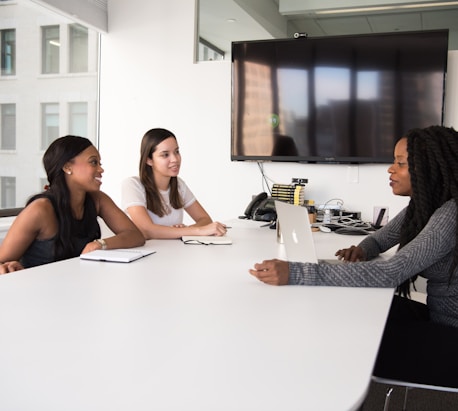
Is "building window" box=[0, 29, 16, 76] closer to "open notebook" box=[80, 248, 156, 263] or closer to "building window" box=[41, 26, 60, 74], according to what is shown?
"building window" box=[41, 26, 60, 74]

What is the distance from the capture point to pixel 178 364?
0.93 meters

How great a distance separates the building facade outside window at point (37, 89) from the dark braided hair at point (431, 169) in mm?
2900

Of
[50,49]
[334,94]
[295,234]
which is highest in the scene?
[50,49]

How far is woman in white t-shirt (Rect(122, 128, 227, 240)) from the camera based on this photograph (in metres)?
2.75

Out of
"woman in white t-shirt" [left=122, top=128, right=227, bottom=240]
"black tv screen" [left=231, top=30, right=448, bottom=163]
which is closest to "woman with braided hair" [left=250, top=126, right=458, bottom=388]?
"woman in white t-shirt" [left=122, top=128, right=227, bottom=240]

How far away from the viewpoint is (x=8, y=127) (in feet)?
12.3

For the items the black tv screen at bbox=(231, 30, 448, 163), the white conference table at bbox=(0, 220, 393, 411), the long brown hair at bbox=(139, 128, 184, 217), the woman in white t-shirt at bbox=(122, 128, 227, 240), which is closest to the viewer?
the white conference table at bbox=(0, 220, 393, 411)

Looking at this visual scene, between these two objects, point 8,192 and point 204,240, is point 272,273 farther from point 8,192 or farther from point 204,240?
point 8,192

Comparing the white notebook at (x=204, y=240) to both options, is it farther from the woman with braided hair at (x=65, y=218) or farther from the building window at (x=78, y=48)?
the building window at (x=78, y=48)

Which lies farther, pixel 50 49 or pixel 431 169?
pixel 50 49

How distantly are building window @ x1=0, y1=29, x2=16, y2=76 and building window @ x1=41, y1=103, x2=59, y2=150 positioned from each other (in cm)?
41

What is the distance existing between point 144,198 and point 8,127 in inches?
59.5

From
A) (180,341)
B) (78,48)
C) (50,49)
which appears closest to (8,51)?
(50,49)

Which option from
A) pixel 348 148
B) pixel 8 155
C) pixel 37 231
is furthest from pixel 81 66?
pixel 37 231
